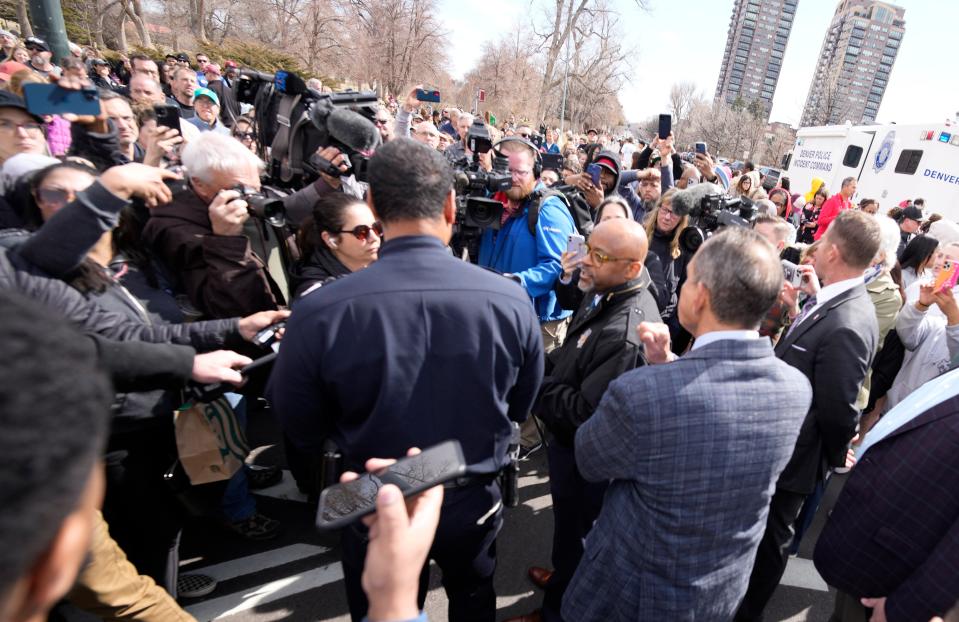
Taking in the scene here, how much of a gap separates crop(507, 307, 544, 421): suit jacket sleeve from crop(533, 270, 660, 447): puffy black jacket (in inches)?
12.0

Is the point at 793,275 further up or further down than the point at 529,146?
further down

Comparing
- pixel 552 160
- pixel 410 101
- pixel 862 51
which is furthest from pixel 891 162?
pixel 862 51

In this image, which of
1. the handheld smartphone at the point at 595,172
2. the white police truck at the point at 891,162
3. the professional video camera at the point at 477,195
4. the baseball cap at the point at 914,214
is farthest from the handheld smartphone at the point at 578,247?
the white police truck at the point at 891,162

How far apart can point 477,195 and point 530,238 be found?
474 millimetres

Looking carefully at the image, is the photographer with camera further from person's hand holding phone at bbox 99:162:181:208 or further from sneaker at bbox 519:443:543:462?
sneaker at bbox 519:443:543:462

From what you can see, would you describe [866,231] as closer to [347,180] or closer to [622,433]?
[622,433]

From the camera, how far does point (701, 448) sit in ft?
4.58

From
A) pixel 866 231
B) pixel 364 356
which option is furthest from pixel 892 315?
pixel 364 356

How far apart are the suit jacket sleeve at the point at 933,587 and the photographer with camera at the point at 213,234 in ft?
8.88

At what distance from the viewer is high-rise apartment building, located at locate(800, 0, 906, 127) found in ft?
327

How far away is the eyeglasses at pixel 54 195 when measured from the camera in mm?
2010

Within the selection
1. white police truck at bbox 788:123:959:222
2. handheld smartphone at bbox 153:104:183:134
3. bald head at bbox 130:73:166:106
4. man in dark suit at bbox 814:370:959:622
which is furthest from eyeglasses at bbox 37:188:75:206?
white police truck at bbox 788:123:959:222

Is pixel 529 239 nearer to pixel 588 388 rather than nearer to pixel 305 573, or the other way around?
pixel 588 388

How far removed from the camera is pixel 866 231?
235 centimetres
